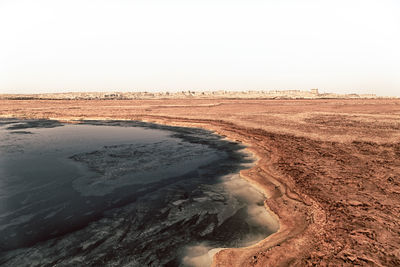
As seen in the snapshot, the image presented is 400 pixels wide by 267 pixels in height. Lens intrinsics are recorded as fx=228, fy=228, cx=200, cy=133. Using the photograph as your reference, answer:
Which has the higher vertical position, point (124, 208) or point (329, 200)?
point (329, 200)

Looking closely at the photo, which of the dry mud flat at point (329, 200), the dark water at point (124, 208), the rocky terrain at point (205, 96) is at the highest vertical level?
the rocky terrain at point (205, 96)

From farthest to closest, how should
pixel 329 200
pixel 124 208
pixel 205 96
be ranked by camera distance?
pixel 205 96
pixel 124 208
pixel 329 200

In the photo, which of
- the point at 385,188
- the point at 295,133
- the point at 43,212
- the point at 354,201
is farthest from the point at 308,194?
the point at 295,133

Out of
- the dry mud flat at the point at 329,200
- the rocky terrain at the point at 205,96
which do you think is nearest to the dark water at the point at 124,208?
the dry mud flat at the point at 329,200

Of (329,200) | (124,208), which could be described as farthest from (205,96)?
(329,200)

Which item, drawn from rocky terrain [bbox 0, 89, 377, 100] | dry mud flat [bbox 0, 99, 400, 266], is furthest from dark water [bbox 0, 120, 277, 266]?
rocky terrain [bbox 0, 89, 377, 100]

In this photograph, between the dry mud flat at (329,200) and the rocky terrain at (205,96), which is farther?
the rocky terrain at (205,96)

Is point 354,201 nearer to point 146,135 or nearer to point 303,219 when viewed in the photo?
point 303,219

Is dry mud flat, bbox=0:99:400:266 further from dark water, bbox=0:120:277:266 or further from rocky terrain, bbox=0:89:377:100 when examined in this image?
rocky terrain, bbox=0:89:377:100

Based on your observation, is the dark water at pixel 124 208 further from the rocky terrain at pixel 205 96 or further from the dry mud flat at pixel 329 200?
the rocky terrain at pixel 205 96

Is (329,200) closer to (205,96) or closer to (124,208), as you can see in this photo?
(124,208)
